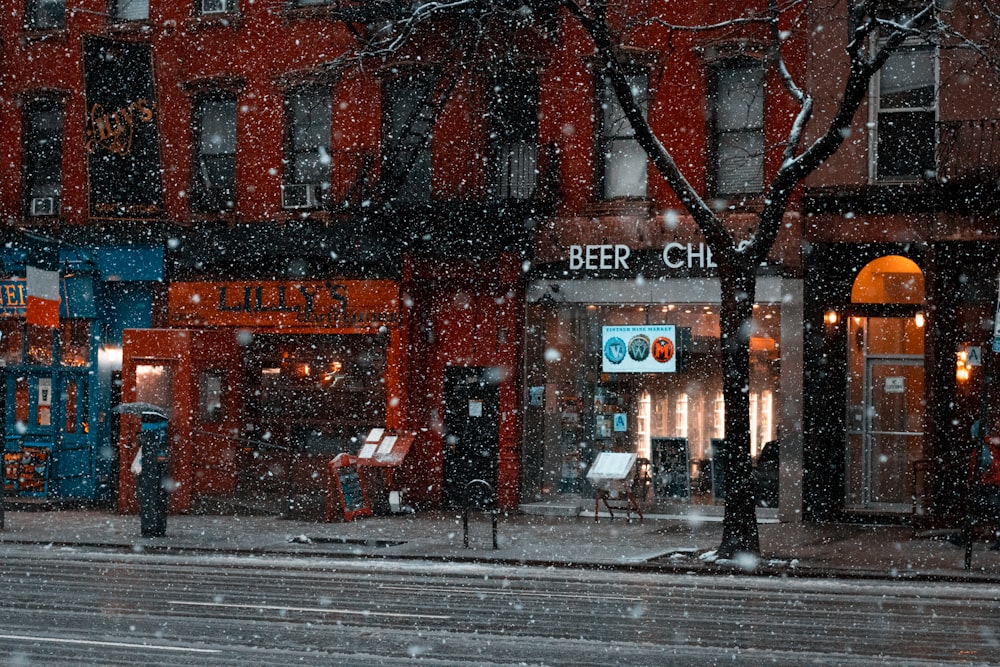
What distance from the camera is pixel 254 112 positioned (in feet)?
85.0

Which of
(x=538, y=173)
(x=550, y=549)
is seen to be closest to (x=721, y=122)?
(x=538, y=173)

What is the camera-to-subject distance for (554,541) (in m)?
20.0

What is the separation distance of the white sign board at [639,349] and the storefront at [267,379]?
359cm

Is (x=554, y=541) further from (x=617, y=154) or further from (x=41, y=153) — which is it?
(x=41, y=153)

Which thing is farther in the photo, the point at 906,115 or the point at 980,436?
the point at 906,115

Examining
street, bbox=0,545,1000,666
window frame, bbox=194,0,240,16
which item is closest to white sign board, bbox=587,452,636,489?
street, bbox=0,545,1000,666

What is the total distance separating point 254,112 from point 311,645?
55.1 ft

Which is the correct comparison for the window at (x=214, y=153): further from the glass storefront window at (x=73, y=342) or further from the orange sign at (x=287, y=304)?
the glass storefront window at (x=73, y=342)

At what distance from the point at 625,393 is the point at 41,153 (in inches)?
491

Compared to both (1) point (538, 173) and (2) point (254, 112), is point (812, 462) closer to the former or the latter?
(1) point (538, 173)

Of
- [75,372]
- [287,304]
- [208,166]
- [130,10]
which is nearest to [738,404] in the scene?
[287,304]

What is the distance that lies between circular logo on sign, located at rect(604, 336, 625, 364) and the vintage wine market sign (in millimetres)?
8525

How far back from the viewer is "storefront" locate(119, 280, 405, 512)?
2428cm

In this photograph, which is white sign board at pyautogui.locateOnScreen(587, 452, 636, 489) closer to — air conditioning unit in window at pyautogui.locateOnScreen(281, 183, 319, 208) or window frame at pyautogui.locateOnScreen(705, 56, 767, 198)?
window frame at pyautogui.locateOnScreen(705, 56, 767, 198)
